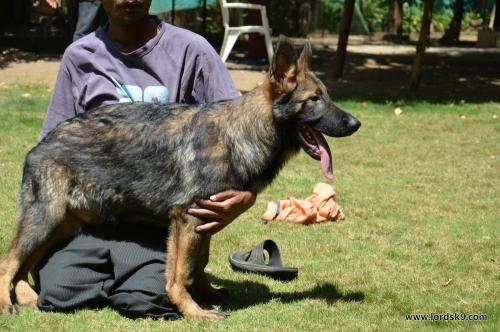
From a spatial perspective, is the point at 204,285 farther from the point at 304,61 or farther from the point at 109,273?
the point at 304,61

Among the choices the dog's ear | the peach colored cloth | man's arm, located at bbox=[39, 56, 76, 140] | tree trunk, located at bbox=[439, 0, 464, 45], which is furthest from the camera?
tree trunk, located at bbox=[439, 0, 464, 45]

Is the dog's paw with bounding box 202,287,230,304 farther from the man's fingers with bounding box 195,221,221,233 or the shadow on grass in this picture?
the man's fingers with bounding box 195,221,221,233

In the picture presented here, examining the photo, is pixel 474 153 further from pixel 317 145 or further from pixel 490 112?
pixel 317 145

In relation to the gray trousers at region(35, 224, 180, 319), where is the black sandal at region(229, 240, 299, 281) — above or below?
below

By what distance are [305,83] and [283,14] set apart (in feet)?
82.0

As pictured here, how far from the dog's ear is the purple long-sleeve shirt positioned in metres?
0.73

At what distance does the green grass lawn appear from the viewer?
5.24 metres

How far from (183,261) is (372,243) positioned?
99.3 inches

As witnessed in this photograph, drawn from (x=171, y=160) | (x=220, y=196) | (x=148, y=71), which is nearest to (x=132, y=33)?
(x=148, y=71)

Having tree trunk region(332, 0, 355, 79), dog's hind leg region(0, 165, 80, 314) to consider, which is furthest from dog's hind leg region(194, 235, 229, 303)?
tree trunk region(332, 0, 355, 79)

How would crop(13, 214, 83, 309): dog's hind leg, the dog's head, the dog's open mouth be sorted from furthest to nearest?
crop(13, 214, 83, 309): dog's hind leg, the dog's open mouth, the dog's head

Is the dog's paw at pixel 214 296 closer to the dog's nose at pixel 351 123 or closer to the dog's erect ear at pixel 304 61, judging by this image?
the dog's nose at pixel 351 123

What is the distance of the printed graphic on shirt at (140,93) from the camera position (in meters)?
5.74

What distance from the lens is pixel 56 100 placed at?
19.2 feet
